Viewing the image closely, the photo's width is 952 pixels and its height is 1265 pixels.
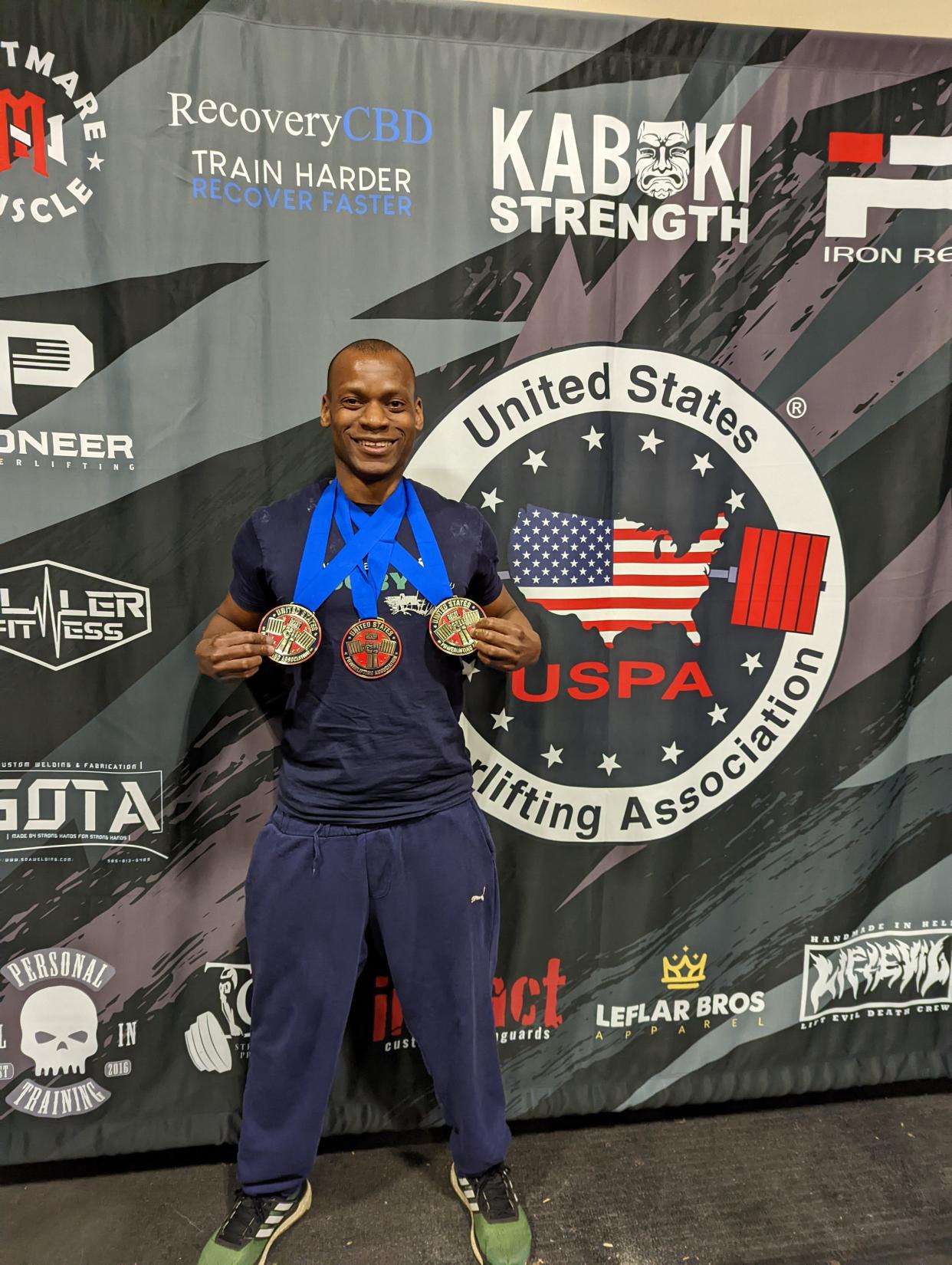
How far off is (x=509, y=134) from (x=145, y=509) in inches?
49.9

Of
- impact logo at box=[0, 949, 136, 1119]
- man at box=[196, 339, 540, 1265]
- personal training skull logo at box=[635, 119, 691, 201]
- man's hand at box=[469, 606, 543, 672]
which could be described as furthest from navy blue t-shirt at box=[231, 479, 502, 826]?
personal training skull logo at box=[635, 119, 691, 201]

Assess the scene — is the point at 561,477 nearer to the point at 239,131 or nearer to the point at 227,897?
the point at 239,131

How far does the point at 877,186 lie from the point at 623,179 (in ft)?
2.24

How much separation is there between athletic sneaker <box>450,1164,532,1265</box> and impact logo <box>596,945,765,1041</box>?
0.51 metres

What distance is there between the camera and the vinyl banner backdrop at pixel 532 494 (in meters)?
1.99

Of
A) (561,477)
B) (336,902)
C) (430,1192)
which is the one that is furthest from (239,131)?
(430,1192)

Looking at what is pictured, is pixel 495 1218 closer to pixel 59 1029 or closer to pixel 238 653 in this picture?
pixel 59 1029

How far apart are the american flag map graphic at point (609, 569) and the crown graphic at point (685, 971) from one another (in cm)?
90

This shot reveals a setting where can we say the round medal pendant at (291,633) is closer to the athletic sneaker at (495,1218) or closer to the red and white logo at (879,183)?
the athletic sneaker at (495,1218)

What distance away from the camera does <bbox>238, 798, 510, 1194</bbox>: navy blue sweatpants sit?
179 cm

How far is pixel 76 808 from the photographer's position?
2.10 meters

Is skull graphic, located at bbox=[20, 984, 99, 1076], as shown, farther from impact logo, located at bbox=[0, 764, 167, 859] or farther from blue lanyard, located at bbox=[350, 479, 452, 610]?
blue lanyard, located at bbox=[350, 479, 452, 610]

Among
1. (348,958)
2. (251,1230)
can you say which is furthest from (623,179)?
(251,1230)

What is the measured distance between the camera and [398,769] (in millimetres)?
1783
